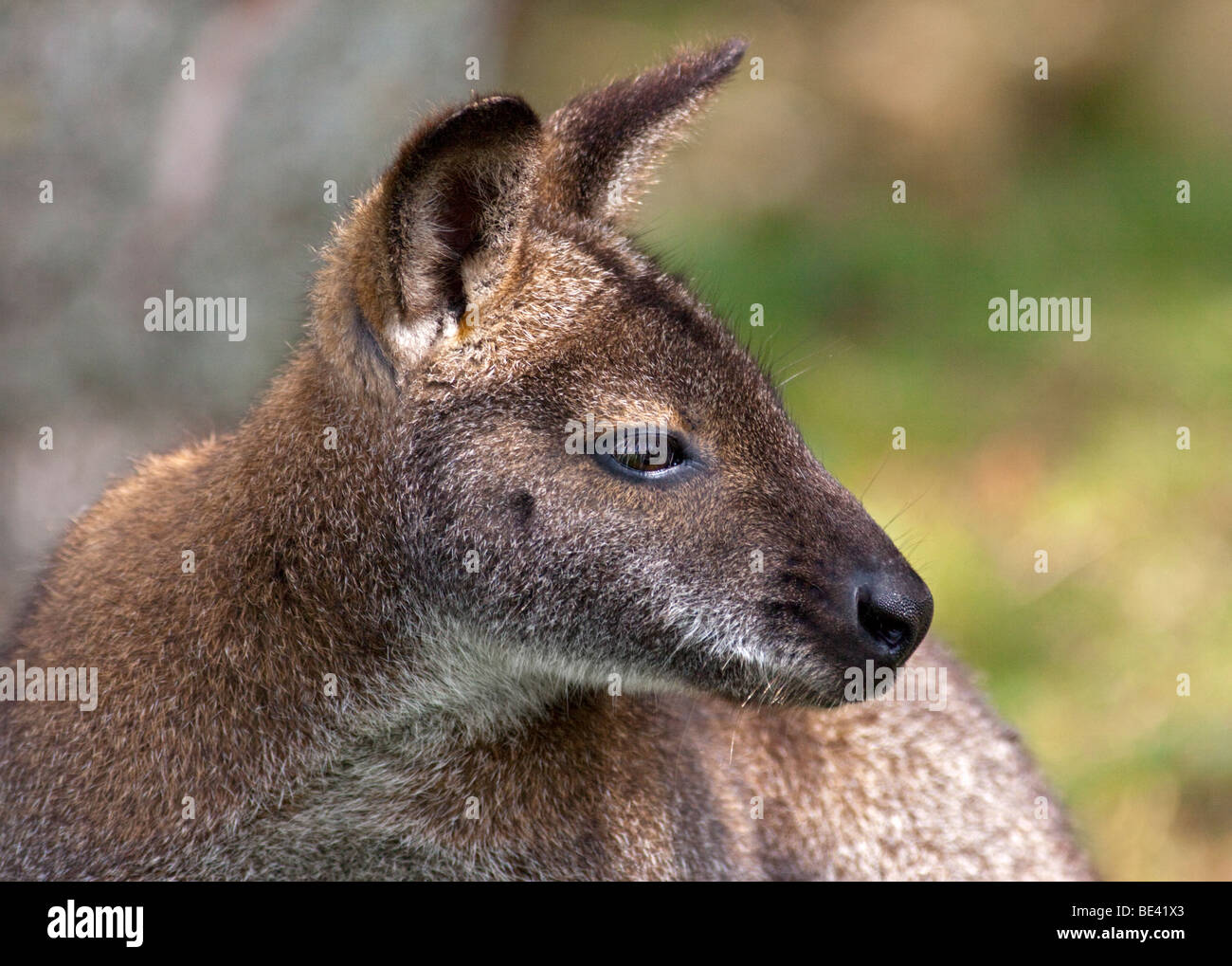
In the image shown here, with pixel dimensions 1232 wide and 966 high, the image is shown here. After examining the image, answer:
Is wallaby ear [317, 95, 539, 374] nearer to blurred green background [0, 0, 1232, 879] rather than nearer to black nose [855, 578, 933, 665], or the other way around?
blurred green background [0, 0, 1232, 879]

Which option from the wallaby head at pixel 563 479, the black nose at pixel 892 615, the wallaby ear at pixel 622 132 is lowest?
the black nose at pixel 892 615

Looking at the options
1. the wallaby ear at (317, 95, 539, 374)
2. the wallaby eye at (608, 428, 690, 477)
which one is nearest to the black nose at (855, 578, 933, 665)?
the wallaby eye at (608, 428, 690, 477)

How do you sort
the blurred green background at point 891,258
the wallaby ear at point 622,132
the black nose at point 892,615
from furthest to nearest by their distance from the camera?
the blurred green background at point 891,258
the wallaby ear at point 622,132
the black nose at point 892,615

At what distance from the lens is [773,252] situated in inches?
510

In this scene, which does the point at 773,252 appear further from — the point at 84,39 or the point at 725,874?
the point at 725,874

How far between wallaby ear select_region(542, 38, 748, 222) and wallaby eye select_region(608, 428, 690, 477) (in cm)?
81

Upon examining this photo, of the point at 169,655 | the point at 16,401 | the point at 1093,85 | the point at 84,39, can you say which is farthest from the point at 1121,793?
the point at 1093,85

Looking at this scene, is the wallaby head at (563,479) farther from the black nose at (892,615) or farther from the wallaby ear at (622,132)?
the wallaby ear at (622,132)

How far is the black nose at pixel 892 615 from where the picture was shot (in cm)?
405

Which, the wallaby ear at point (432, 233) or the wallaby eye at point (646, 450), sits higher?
the wallaby ear at point (432, 233)

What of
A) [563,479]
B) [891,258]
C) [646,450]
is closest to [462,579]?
[563,479]

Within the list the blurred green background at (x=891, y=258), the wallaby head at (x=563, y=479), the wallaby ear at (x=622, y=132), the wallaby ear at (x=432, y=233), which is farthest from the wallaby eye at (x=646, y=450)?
the blurred green background at (x=891, y=258)

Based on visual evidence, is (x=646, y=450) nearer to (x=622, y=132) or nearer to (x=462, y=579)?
(x=462, y=579)

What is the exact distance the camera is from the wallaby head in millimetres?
4066
